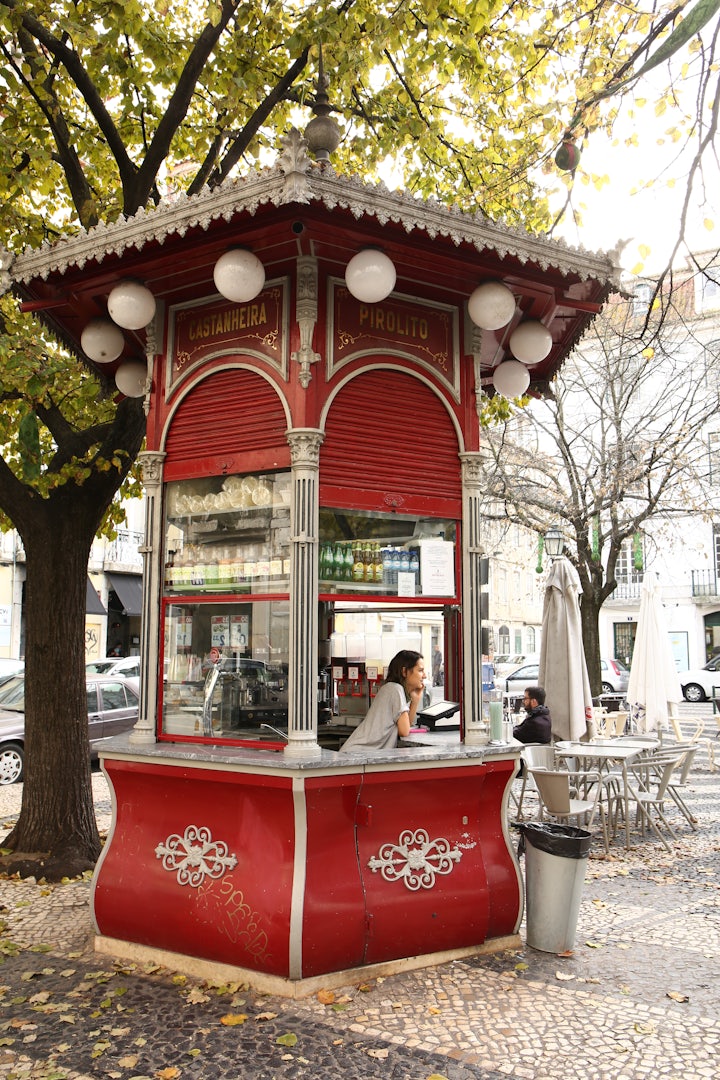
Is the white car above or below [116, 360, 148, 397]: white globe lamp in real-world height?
below

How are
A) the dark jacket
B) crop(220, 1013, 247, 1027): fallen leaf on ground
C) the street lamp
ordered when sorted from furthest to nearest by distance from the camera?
the street lamp, the dark jacket, crop(220, 1013, 247, 1027): fallen leaf on ground

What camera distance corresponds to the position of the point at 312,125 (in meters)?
5.52

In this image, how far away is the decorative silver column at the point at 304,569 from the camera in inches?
191

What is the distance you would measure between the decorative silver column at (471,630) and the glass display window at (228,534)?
3.82 feet

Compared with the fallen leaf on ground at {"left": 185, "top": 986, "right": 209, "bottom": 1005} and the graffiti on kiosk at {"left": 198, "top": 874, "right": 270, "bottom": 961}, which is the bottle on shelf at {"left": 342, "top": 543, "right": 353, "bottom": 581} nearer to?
the graffiti on kiosk at {"left": 198, "top": 874, "right": 270, "bottom": 961}

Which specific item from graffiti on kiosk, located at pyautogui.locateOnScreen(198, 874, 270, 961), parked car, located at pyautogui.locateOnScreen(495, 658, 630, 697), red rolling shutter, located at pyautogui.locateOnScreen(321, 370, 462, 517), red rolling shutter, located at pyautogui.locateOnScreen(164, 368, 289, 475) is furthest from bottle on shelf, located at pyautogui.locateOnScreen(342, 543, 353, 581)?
parked car, located at pyautogui.locateOnScreen(495, 658, 630, 697)

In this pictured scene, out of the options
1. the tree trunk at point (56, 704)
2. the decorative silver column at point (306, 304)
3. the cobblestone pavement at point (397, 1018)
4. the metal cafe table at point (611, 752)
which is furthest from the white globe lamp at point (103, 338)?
the metal cafe table at point (611, 752)

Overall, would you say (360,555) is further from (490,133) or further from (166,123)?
(490,133)

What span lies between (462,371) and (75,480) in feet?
12.1

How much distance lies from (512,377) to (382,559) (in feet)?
6.54

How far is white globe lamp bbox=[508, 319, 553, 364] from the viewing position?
5.90 m

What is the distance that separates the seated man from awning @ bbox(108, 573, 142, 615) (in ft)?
70.9

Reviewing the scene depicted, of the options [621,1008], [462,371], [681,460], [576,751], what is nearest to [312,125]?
[462,371]

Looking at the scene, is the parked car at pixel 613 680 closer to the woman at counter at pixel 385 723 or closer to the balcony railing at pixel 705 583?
the balcony railing at pixel 705 583
